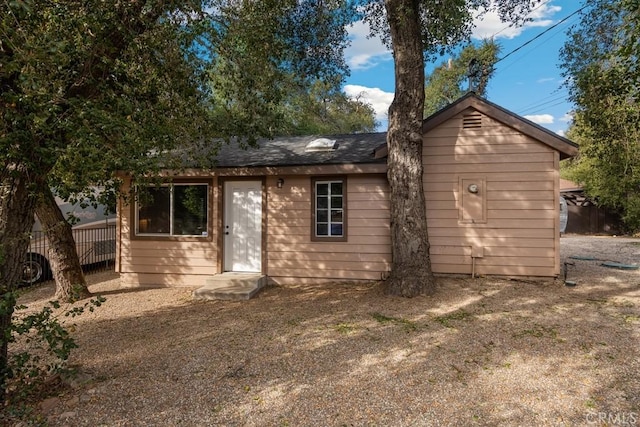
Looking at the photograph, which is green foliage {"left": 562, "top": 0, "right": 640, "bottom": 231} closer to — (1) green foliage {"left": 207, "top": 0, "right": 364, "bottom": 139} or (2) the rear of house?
(2) the rear of house

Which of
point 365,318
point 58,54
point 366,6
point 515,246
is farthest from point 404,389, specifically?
point 366,6

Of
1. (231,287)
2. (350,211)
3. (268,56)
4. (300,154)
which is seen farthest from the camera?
(300,154)

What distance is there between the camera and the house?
22.7 feet

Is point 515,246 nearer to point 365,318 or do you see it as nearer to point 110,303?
point 365,318

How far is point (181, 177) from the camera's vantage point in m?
7.68

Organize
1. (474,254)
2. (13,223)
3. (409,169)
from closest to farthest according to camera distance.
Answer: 1. (13,223)
2. (409,169)
3. (474,254)

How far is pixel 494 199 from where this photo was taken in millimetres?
7059

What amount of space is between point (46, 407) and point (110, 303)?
3.95 metres

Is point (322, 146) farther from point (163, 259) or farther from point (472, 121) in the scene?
point (163, 259)

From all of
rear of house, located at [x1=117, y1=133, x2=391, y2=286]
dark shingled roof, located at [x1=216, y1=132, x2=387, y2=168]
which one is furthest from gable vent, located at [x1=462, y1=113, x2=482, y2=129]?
rear of house, located at [x1=117, y1=133, x2=391, y2=286]

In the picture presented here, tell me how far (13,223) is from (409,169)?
17.2 ft

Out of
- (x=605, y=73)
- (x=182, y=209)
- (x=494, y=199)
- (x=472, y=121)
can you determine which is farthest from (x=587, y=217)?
(x=182, y=209)

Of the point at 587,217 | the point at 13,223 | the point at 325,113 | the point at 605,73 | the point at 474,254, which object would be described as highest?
the point at 325,113

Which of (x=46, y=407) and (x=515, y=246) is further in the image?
(x=515, y=246)
